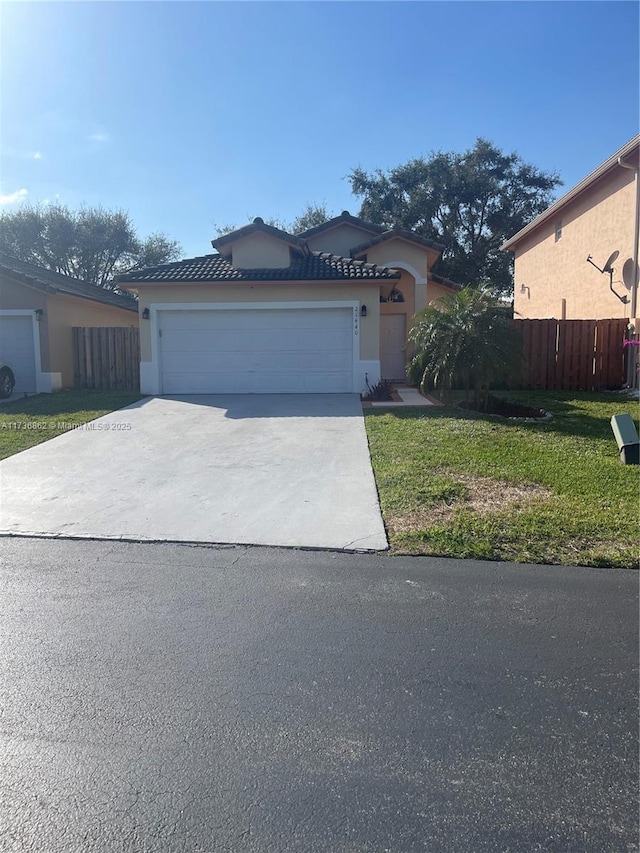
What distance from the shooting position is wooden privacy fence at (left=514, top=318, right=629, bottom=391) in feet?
53.6

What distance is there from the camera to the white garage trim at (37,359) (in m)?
16.4

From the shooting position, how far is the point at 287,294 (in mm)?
15258

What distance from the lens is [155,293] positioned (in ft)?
50.7

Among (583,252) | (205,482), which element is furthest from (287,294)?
(583,252)

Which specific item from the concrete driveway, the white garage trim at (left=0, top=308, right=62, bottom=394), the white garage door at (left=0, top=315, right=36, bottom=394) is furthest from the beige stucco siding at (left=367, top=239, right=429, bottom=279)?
the white garage door at (left=0, top=315, right=36, bottom=394)

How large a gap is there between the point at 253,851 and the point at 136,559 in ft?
10.5

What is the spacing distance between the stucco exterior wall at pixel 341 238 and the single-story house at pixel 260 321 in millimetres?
5365

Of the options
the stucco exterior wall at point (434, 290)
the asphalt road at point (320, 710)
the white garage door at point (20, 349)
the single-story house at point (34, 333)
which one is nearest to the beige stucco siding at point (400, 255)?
the stucco exterior wall at point (434, 290)

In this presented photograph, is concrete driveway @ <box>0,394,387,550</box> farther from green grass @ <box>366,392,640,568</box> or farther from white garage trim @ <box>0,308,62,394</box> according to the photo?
white garage trim @ <box>0,308,62,394</box>

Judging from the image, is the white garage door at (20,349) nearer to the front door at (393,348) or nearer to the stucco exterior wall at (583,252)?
A: the front door at (393,348)

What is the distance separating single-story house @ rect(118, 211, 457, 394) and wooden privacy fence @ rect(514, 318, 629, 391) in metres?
4.52

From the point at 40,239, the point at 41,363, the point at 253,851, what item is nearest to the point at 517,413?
the point at 253,851

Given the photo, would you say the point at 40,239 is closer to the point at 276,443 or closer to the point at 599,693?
the point at 276,443

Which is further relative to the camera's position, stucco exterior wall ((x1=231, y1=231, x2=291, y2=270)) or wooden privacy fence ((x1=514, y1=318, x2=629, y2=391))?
wooden privacy fence ((x1=514, y1=318, x2=629, y2=391))
